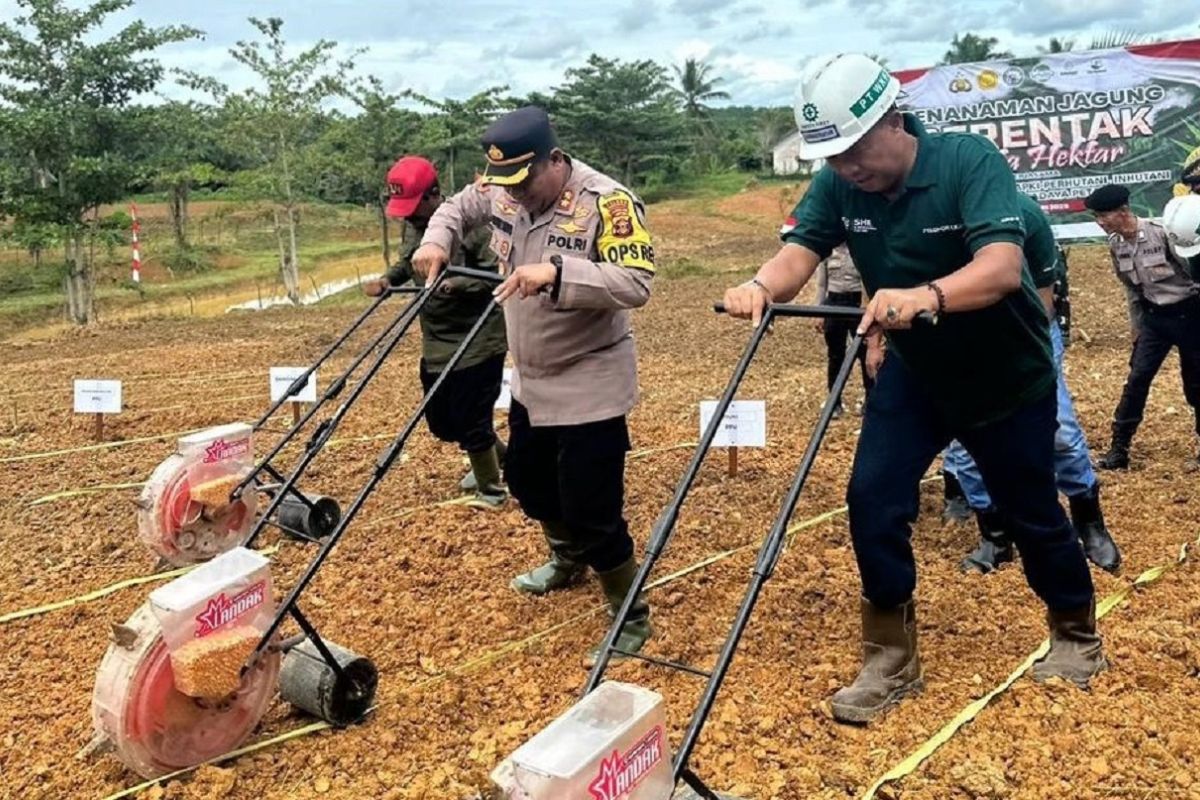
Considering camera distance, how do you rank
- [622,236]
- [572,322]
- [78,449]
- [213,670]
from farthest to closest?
[78,449] → [572,322] → [622,236] → [213,670]

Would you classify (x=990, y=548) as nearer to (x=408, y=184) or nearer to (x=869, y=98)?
(x=869, y=98)

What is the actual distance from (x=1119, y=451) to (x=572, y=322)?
4101mm

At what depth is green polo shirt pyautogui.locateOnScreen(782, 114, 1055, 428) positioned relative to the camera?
299cm

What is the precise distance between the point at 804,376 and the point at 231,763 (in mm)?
7375

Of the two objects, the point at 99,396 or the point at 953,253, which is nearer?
the point at 953,253

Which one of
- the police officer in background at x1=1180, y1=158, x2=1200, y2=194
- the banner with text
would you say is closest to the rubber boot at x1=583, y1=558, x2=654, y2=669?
the police officer in background at x1=1180, y1=158, x2=1200, y2=194

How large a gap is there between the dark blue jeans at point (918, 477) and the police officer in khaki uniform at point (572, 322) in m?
0.87

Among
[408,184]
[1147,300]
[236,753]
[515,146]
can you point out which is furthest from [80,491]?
[1147,300]

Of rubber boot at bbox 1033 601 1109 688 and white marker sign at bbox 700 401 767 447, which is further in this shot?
white marker sign at bbox 700 401 767 447

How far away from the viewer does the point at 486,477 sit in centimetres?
598

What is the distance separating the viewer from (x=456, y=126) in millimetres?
29906

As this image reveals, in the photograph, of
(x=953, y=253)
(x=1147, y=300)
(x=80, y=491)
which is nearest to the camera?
(x=953, y=253)

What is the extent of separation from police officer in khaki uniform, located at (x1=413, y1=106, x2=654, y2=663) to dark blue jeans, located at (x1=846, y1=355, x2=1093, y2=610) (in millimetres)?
872

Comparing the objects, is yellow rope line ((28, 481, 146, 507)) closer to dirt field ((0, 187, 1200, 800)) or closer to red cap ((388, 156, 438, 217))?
dirt field ((0, 187, 1200, 800))
